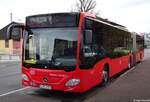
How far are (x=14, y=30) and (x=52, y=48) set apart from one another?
5.53 feet

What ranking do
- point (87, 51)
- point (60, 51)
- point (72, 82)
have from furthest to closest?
point (87, 51), point (60, 51), point (72, 82)

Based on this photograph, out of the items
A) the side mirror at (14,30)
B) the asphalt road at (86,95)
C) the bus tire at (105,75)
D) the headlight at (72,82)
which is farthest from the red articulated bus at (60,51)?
the bus tire at (105,75)

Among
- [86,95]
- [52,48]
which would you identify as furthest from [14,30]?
[86,95]

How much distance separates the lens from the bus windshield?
850 centimetres

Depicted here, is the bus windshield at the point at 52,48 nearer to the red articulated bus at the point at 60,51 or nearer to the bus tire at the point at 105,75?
the red articulated bus at the point at 60,51

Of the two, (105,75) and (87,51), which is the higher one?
(87,51)

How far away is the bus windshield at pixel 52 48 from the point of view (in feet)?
27.9

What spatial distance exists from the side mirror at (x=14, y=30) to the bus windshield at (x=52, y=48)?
23.5 inches

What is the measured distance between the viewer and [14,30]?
939 cm

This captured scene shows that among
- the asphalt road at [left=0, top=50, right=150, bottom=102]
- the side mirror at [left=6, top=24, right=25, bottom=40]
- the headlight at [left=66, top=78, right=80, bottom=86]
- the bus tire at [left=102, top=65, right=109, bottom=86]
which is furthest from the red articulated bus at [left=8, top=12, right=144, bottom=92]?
the bus tire at [left=102, top=65, right=109, bottom=86]

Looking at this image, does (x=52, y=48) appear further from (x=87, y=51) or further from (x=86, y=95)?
(x=86, y=95)

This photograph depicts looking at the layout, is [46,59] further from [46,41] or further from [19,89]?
[19,89]

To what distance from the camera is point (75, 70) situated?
27.5 ft

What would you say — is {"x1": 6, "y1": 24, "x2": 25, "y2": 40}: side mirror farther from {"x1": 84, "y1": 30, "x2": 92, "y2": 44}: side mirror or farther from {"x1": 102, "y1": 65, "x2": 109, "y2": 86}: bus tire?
{"x1": 102, "y1": 65, "x2": 109, "y2": 86}: bus tire
